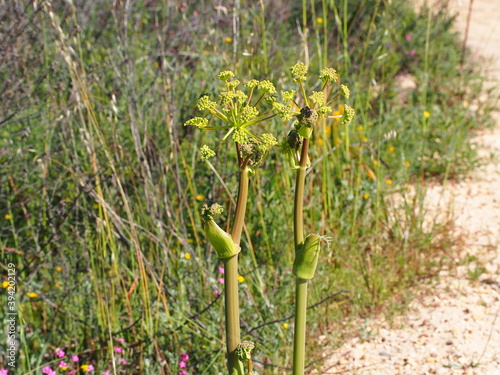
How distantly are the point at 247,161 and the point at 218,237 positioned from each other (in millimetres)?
150

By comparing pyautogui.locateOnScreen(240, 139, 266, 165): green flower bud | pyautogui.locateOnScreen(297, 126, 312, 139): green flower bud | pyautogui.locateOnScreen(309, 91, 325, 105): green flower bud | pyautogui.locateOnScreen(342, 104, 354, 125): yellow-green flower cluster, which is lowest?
pyautogui.locateOnScreen(240, 139, 266, 165): green flower bud

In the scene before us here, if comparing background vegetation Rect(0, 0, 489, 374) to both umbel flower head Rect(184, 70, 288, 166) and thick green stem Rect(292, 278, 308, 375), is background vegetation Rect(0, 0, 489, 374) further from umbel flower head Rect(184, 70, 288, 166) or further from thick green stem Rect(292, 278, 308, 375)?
umbel flower head Rect(184, 70, 288, 166)

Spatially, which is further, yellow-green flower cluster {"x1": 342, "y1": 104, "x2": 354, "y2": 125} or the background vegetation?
the background vegetation

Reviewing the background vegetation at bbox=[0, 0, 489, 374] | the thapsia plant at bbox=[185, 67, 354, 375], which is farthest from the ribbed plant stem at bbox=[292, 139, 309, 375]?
the background vegetation at bbox=[0, 0, 489, 374]

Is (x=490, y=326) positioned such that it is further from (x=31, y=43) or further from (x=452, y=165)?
(x=31, y=43)

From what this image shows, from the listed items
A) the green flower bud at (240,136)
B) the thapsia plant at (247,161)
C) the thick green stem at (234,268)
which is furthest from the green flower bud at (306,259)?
the green flower bud at (240,136)

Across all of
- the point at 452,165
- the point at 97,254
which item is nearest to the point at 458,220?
the point at 452,165

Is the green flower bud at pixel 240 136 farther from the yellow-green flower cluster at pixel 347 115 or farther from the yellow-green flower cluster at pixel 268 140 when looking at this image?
the yellow-green flower cluster at pixel 347 115

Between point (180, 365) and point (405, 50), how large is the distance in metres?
4.12

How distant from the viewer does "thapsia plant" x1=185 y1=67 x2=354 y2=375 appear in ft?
3.47

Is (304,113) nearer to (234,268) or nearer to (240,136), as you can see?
(240,136)

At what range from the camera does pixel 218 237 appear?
1054 mm

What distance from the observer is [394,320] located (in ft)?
Answer: 8.10

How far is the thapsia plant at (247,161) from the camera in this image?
3.47 feet
